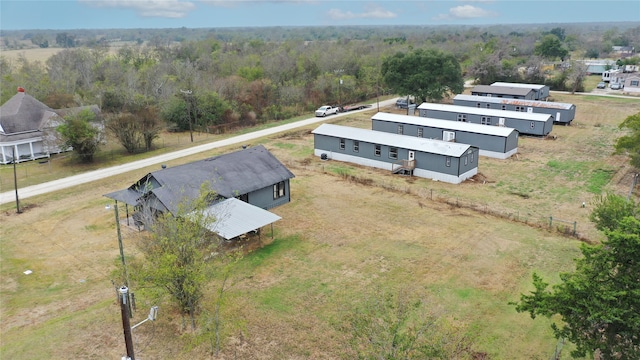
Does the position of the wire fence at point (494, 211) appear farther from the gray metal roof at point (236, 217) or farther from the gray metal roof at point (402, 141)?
the gray metal roof at point (236, 217)

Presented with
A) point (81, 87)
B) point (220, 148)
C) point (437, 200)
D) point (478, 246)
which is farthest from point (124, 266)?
point (81, 87)

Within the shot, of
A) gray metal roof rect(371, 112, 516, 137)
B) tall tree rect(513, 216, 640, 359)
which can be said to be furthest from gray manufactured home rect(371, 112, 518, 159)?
tall tree rect(513, 216, 640, 359)

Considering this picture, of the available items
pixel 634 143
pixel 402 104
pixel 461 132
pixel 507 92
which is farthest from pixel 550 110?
pixel 634 143

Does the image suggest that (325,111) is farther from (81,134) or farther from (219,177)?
(219,177)

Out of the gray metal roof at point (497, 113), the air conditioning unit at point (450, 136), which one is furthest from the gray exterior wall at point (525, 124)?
the air conditioning unit at point (450, 136)

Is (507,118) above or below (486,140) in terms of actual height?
above

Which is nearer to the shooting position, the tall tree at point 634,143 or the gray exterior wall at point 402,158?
the tall tree at point 634,143

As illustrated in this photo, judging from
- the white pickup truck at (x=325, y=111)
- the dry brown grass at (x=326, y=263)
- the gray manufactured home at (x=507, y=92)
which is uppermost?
the gray manufactured home at (x=507, y=92)
